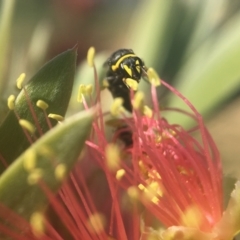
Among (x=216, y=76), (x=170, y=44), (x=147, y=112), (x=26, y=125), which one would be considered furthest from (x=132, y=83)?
(x=170, y=44)

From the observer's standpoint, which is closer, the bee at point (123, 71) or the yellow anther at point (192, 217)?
the yellow anther at point (192, 217)

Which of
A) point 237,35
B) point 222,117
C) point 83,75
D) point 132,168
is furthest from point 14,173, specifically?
point 222,117

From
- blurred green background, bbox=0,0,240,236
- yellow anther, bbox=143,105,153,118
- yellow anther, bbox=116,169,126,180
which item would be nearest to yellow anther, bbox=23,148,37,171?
yellow anther, bbox=116,169,126,180

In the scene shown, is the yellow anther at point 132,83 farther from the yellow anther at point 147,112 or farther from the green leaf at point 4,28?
the green leaf at point 4,28

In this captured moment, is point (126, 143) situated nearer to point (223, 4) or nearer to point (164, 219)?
point (164, 219)

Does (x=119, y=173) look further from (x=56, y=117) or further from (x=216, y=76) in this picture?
(x=216, y=76)

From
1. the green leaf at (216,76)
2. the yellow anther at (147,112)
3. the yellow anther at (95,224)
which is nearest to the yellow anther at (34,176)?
the yellow anther at (95,224)
